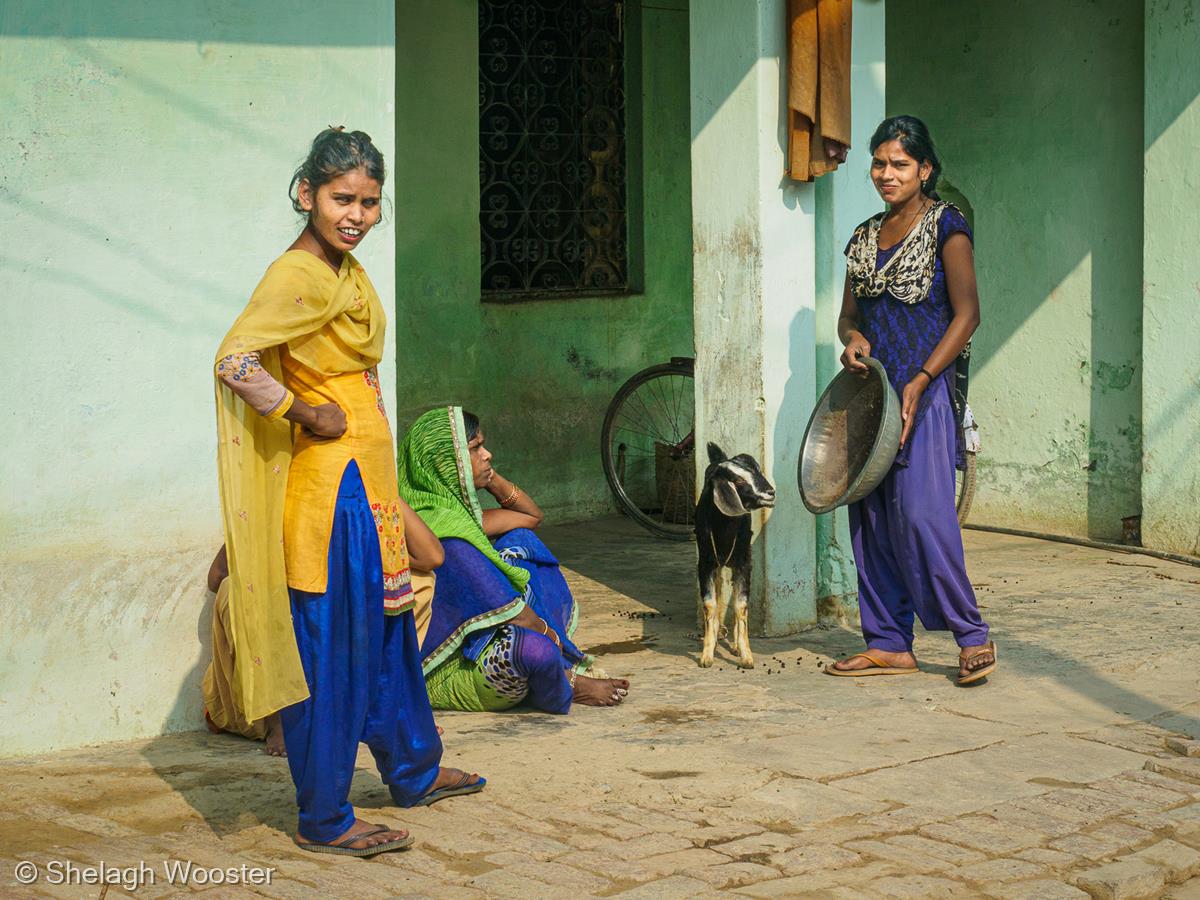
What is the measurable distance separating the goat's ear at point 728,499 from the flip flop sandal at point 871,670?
70 centimetres

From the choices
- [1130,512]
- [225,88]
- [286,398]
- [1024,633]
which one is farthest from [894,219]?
[1130,512]

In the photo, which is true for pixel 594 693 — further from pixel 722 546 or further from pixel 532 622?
pixel 722 546

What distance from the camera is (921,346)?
242 inches

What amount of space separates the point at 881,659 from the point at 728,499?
851mm

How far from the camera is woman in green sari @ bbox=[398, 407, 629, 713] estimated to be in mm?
5605

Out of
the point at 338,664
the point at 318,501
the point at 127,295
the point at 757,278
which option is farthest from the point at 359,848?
the point at 757,278

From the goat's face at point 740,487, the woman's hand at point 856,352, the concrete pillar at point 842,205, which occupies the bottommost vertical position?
the goat's face at point 740,487

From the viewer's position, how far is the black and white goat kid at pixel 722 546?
6.38 m

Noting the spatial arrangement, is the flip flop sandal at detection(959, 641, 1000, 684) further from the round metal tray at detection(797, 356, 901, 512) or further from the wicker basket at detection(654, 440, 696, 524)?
the wicker basket at detection(654, 440, 696, 524)

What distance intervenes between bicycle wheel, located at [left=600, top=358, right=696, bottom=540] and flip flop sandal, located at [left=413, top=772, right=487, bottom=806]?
4.66 m

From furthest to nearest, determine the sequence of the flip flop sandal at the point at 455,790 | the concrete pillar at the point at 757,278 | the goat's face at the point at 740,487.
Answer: the concrete pillar at the point at 757,278 < the goat's face at the point at 740,487 < the flip flop sandal at the point at 455,790

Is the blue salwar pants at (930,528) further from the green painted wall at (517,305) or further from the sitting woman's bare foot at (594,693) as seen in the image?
the green painted wall at (517,305)


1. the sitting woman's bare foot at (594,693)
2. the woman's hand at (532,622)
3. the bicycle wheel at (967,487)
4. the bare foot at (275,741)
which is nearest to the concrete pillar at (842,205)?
the sitting woman's bare foot at (594,693)

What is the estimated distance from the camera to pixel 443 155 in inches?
371
